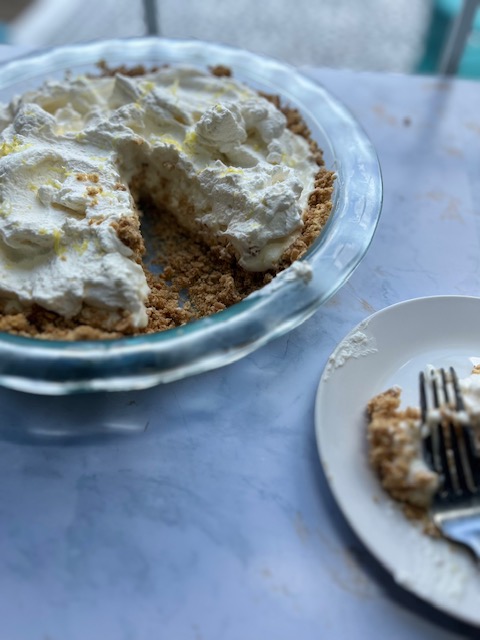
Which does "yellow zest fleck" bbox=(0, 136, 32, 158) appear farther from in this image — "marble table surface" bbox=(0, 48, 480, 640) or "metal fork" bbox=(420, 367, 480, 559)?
"metal fork" bbox=(420, 367, 480, 559)

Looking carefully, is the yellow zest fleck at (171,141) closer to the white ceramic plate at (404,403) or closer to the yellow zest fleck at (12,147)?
the yellow zest fleck at (12,147)

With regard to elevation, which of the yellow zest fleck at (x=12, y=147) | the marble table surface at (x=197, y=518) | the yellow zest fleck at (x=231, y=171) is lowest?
the marble table surface at (x=197, y=518)

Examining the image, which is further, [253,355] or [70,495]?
[253,355]

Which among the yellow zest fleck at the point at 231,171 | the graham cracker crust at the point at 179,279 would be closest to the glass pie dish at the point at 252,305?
the graham cracker crust at the point at 179,279

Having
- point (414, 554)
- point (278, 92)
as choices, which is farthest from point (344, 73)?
point (414, 554)

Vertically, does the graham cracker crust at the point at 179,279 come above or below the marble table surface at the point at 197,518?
above

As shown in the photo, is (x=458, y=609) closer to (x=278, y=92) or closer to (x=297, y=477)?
(x=297, y=477)

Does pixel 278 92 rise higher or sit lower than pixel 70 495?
higher
